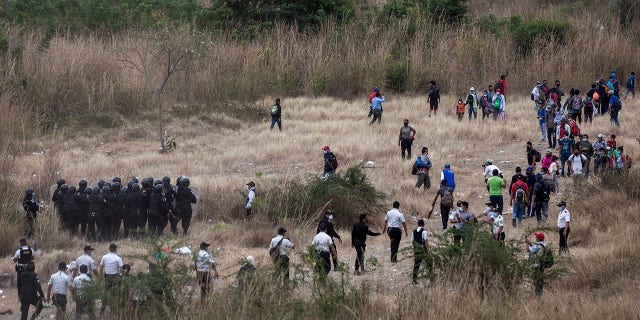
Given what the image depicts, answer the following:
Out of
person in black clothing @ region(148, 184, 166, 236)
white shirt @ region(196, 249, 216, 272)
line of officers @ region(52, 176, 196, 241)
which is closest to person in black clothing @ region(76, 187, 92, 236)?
line of officers @ region(52, 176, 196, 241)

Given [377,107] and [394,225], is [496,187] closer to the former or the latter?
[394,225]

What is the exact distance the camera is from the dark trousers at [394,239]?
15.6m

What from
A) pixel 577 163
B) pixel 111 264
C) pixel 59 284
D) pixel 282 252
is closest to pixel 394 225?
pixel 282 252

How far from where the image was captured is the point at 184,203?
17.8 m

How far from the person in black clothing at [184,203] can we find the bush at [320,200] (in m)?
1.64

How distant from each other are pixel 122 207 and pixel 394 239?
5311 millimetres

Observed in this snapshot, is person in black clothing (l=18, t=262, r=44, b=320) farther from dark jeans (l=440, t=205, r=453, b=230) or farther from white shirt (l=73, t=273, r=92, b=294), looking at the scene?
dark jeans (l=440, t=205, r=453, b=230)

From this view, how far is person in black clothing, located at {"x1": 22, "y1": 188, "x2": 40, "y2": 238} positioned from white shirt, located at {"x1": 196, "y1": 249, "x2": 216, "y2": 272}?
5.63 meters

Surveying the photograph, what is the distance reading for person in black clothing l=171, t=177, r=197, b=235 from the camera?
58.4 feet

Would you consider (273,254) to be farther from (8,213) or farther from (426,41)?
(426,41)

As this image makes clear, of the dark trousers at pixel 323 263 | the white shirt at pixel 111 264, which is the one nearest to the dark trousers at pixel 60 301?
the white shirt at pixel 111 264

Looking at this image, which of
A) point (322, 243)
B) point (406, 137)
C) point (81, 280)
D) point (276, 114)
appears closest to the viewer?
point (81, 280)

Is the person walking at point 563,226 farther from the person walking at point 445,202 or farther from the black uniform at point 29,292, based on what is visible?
the black uniform at point 29,292

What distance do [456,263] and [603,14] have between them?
27.4 metres
